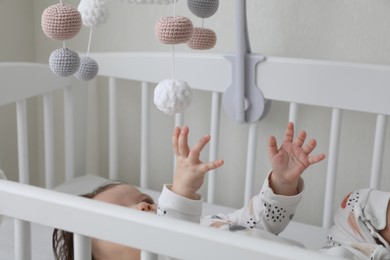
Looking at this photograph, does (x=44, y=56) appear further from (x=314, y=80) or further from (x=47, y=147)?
(x=314, y=80)

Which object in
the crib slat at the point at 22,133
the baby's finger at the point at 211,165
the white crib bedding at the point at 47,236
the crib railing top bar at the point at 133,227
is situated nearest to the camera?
the crib railing top bar at the point at 133,227

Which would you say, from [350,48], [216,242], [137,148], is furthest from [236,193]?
[216,242]

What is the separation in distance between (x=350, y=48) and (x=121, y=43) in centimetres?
51

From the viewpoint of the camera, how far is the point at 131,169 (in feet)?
4.95

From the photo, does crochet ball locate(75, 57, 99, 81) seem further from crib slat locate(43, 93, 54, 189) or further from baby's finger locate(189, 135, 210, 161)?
crib slat locate(43, 93, 54, 189)

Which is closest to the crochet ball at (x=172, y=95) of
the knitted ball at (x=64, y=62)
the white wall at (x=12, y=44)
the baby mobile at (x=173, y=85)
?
the baby mobile at (x=173, y=85)

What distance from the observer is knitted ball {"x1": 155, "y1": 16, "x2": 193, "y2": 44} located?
0.79 meters

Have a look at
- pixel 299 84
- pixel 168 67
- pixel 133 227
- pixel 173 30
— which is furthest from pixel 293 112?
pixel 133 227

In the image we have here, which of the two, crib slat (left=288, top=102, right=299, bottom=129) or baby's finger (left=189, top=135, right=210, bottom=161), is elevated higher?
baby's finger (left=189, top=135, right=210, bottom=161)

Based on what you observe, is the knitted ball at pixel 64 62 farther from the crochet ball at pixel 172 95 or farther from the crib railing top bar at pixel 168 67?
the crib railing top bar at pixel 168 67

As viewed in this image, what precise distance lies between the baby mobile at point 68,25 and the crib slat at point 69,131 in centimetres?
47

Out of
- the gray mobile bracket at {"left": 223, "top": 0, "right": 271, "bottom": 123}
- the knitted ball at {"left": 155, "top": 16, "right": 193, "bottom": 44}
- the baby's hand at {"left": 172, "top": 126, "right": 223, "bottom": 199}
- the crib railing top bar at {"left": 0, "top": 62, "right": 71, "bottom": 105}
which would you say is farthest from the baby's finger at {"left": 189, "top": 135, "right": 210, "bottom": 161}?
the crib railing top bar at {"left": 0, "top": 62, "right": 71, "bottom": 105}

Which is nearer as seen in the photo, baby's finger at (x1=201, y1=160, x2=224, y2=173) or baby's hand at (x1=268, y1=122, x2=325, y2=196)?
baby's finger at (x1=201, y1=160, x2=224, y2=173)

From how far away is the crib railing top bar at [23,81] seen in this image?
1185mm
